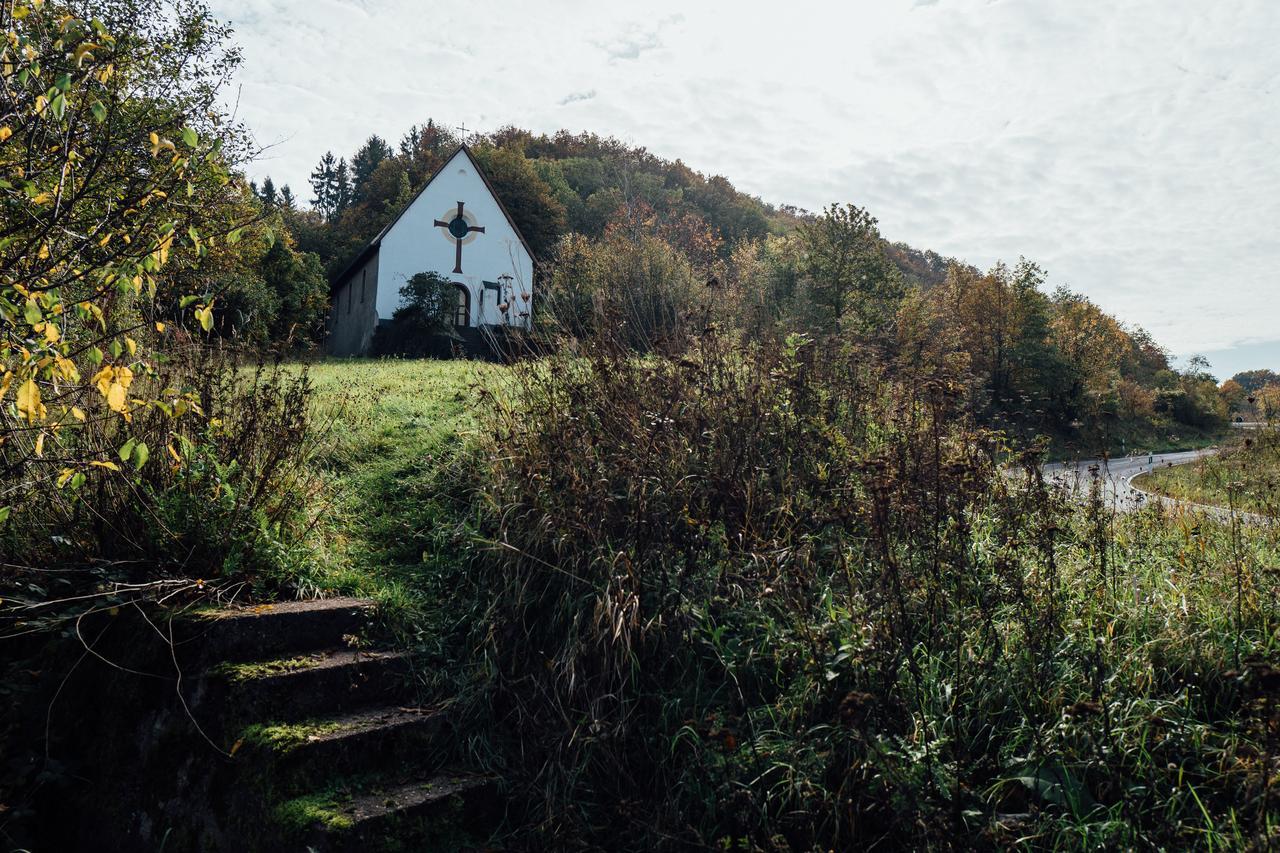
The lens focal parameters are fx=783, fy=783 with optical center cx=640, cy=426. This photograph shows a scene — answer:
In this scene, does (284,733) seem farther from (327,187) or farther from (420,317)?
(327,187)

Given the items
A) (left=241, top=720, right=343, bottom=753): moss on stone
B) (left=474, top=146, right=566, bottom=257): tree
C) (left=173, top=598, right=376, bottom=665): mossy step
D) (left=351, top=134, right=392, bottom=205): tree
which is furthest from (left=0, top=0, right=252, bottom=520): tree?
(left=351, top=134, right=392, bottom=205): tree

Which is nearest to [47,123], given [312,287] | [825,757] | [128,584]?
[128,584]

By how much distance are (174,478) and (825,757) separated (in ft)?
13.7

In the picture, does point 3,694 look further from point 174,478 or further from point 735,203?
point 735,203

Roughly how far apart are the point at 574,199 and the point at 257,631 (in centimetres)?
5198

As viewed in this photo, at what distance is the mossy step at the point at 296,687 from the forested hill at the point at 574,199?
89.9 ft

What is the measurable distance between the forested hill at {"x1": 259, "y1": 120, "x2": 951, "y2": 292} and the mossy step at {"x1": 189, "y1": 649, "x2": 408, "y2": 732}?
2741cm

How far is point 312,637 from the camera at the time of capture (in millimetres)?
4441

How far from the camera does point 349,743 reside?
3.84m

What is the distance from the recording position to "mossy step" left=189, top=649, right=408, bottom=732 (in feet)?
12.9

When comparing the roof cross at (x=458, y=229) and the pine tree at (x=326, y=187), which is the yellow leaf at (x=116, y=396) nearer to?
the roof cross at (x=458, y=229)

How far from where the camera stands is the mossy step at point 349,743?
371cm

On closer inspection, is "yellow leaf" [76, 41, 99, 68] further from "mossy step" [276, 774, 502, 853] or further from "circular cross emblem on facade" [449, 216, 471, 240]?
"circular cross emblem on facade" [449, 216, 471, 240]

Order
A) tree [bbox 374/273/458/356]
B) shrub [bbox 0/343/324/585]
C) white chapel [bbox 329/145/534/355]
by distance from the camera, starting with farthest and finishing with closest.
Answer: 1. white chapel [bbox 329/145/534/355]
2. tree [bbox 374/273/458/356]
3. shrub [bbox 0/343/324/585]
